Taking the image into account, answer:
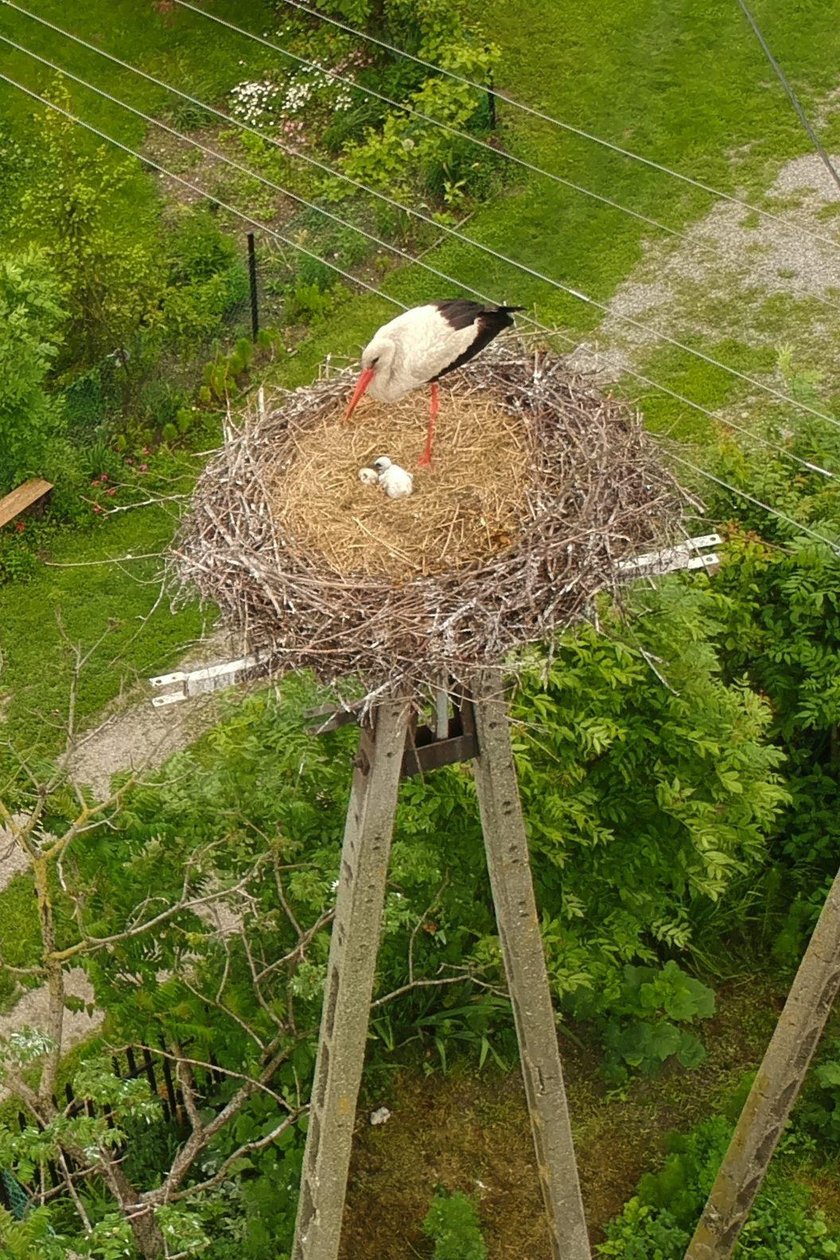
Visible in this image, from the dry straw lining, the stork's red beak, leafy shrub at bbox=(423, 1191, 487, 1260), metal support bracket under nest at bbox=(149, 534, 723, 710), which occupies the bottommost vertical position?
leafy shrub at bbox=(423, 1191, 487, 1260)

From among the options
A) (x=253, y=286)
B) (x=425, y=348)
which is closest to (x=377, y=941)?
(x=425, y=348)

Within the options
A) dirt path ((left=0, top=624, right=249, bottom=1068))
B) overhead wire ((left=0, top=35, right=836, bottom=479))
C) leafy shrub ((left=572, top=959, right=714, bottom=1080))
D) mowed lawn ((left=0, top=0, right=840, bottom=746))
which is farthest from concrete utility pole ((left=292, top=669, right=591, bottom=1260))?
overhead wire ((left=0, top=35, right=836, bottom=479))

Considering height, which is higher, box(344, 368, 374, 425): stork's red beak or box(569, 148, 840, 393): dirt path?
box(344, 368, 374, 425): stork's red beak

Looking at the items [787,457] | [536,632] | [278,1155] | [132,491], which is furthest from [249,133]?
[536,632]

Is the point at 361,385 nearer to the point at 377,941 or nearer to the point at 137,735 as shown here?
the point at 377,941

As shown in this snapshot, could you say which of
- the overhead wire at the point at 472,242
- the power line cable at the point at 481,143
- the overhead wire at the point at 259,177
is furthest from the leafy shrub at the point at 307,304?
the power line cable at the point at 481,143

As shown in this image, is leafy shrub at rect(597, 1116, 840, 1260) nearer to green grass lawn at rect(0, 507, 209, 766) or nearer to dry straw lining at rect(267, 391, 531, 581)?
dry straw lining at rect(267, 391, 531, 581)
